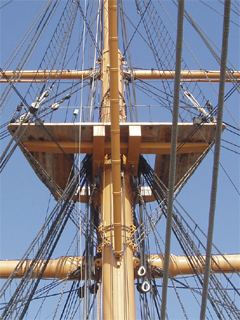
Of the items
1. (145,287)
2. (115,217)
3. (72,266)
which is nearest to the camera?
(115,217)

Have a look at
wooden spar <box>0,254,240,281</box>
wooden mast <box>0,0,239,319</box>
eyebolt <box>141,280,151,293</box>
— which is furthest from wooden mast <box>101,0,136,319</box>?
wooden spar <box>0,254,240,281</box>

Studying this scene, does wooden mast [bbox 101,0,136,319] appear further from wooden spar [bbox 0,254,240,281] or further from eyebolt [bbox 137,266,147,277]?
wooden spar [bbox 0,254,240,281]

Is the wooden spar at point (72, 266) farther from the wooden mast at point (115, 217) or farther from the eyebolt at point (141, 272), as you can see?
the eyebolt at point (141, 272)

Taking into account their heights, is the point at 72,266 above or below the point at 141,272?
above

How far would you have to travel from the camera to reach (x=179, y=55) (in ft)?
12.0

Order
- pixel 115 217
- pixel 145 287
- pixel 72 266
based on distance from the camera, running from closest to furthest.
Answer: pixel 115 217 → pixel 145 287 → pixel 72 266

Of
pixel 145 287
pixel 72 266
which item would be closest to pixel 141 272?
pixel 145 287

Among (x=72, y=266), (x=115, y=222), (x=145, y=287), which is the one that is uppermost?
(x=72, y=266)

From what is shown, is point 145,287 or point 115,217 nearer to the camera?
point 115,217

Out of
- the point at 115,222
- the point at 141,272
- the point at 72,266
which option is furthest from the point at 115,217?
the point at 72,266

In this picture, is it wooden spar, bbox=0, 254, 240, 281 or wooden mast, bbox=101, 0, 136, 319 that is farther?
wooden spar, bbox=0, 254, 240, 281

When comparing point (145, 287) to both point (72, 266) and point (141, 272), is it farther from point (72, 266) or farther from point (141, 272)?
point (72, 266)

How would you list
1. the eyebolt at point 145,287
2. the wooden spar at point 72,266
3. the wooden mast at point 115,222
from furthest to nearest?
the wooden spar at point 72,266 < the eyebolt at point 145,287 < the wooden mast at point 115,222

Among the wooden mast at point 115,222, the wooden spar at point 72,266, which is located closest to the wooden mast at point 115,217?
the wooden mast at point 115,222
